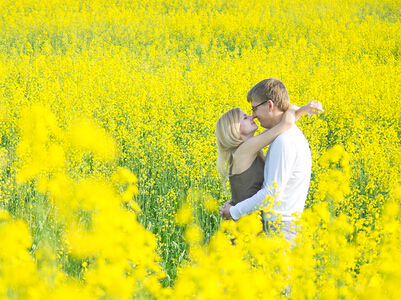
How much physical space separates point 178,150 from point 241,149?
2.21 m

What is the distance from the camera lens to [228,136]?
259cm

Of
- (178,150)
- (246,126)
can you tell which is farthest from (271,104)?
(178,150)

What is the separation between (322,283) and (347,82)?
6577mm

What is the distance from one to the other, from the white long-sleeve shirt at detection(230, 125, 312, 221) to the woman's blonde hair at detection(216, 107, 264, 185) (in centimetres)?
23

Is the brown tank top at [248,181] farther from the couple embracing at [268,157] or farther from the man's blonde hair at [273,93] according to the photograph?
the man's blonde hair at [273,93]

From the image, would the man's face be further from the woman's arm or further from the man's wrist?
the man's wrist

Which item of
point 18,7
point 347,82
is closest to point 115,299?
point 347,82

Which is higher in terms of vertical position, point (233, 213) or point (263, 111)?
point (263, 111)

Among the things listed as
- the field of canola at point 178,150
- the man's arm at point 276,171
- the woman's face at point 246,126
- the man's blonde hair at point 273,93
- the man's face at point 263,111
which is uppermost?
the man's blonde hair at point 273,93

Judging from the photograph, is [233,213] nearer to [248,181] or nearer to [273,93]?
[248,181]

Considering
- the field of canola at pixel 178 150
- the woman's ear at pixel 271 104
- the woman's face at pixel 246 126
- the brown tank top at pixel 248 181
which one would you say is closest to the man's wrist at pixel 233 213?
the brown tank top at pixel 248 181

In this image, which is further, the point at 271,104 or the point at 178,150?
the point at 178,150

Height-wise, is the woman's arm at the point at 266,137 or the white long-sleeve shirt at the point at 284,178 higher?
the woman's arm at the point at 266,137

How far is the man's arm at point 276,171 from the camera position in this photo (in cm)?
238
